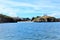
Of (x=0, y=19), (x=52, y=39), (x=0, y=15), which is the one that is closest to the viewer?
(x=52, y=39)

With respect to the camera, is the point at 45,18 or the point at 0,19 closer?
the point at 0,19

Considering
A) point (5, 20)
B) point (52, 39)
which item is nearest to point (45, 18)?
point (5, 20)

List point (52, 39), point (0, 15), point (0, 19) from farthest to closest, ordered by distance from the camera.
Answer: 1. point (0, 15)
2. point (0, 19)
3. point (52, 39)

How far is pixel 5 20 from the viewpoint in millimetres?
198000

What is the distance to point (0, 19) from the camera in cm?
18088

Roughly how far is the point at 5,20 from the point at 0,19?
17334 mm

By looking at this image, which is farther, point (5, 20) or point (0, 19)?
point (5, 20)

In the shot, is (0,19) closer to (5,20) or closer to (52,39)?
(5,20)

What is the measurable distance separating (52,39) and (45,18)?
580 ft

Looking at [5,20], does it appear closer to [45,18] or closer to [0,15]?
[0,15]

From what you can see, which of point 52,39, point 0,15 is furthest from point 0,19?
point 52,39

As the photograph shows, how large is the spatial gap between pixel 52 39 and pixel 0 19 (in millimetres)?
160403

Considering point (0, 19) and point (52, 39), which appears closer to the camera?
point (52, 39)

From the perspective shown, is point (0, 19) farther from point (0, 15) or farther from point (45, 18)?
point (45, 18)
